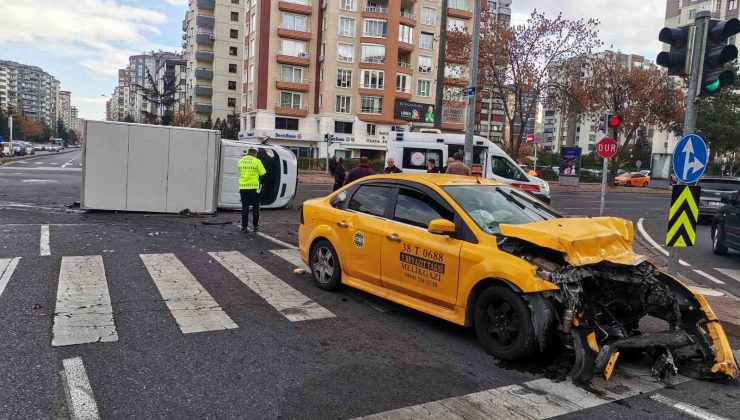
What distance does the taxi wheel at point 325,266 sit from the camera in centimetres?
665

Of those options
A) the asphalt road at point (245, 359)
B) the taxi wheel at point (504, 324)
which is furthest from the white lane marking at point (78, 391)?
the taxi wheel at point (504, 324)

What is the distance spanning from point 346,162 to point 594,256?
144 ft

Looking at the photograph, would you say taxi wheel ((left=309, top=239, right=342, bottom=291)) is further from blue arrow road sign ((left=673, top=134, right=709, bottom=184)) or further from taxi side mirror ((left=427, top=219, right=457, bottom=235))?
blue arrow road sign ((left=673, top=134, right=709, bottom=184))

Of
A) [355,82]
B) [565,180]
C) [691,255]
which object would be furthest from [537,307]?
[355,82]

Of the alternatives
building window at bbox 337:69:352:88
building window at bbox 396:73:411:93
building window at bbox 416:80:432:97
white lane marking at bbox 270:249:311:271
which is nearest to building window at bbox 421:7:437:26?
building window at bbox 416:80:432:97

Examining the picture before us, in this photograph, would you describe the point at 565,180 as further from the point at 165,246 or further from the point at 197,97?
the point at 197,97

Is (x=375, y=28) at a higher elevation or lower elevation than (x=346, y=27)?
higher

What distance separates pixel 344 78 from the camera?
2351 inches

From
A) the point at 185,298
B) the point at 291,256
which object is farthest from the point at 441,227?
the point at 291,256

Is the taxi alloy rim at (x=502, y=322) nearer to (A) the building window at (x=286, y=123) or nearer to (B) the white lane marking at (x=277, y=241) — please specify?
(B) the white lane marking at (x=277, y=241)

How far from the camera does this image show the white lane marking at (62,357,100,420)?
3441 mm

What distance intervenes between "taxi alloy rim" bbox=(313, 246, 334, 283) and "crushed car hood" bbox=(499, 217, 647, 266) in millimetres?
2550

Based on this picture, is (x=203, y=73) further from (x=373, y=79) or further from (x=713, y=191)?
(x=713, y=191)

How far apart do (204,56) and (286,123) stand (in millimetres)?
32628
